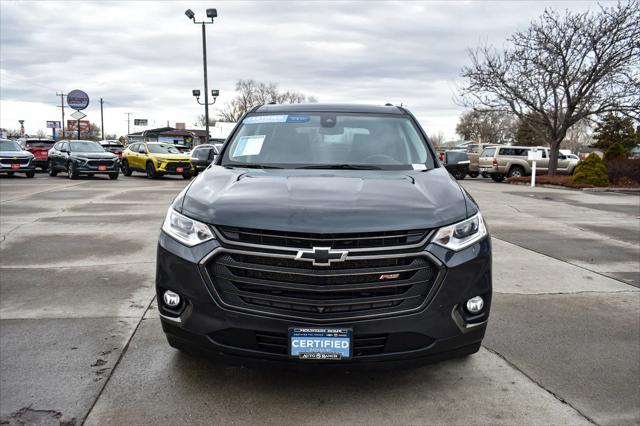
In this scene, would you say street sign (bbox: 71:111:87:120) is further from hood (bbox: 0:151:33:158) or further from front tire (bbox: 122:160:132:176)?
hood (bbox: 0:151:33:158)

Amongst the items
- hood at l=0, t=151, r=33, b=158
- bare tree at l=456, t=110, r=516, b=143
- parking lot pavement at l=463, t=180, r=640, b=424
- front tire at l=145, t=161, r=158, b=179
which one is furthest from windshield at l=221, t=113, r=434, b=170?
bare tree at l=456, t=110, r=516, b=143

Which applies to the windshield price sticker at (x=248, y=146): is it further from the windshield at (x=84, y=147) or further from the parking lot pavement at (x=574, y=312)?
the windshield at (x=84, y=147)

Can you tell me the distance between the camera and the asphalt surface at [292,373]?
3076mm

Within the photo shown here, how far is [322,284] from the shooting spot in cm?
281

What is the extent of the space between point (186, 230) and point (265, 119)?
188cm

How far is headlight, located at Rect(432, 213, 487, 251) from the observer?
9.74 ft

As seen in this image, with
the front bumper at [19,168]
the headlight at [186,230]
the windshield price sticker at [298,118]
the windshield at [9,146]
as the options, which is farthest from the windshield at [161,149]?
the headlight at [186,230]

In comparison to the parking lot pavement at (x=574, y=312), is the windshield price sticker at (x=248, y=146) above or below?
above

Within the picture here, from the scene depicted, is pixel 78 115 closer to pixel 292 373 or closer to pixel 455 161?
pixel 455 161

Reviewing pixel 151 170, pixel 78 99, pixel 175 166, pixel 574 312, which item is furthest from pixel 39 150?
pixel 574 312

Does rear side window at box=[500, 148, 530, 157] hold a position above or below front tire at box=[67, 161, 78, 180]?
above

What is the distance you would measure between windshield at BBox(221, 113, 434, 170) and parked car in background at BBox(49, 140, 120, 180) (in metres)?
19.8

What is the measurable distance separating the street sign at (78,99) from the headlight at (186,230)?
104 feet

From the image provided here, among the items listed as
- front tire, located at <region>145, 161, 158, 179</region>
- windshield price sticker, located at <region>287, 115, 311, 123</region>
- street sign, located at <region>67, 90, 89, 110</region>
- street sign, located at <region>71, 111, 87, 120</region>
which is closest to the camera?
windshield price sticker, located at <region>287, 115, 311, 123</region>
